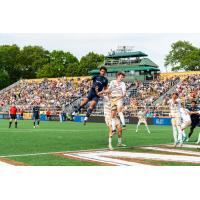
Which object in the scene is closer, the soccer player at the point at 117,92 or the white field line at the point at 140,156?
the white field line at the point at 140,156

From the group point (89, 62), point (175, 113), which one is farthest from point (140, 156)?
point (89, 62)

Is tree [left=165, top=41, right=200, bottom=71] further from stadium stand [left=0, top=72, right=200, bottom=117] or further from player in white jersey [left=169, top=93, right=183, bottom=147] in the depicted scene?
player in white jersey [left=169, top=93, right=183, bottom=147]

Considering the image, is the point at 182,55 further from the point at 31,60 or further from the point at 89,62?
the point at 31,60

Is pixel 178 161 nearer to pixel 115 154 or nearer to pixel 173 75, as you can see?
pixel 115 154

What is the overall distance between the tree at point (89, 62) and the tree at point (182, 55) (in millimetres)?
16772

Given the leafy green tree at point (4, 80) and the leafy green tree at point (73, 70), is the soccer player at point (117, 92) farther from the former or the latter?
the leafy green tree at point (73, 70)

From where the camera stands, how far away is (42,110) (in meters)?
54.1

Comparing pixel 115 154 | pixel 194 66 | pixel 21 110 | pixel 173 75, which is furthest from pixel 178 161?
pixel 194 66

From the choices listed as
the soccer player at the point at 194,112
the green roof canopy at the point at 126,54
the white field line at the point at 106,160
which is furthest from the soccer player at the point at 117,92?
the green roof canopy at the point at 126,54

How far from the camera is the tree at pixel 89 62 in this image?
97.8 metres

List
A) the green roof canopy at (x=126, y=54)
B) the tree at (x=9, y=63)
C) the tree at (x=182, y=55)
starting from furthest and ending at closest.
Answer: the tree at (x=9, y=63) < the tree at (x=182, y=55) < the green roof canopy at (x=126, y=54)

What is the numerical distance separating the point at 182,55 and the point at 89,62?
21886mm

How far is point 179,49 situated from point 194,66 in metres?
11.8
